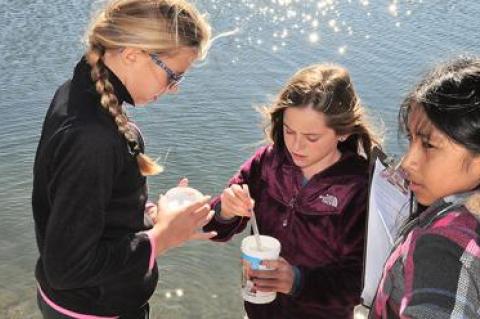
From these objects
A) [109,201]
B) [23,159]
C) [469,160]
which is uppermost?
[469,160]

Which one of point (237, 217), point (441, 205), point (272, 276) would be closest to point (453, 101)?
point (441, 205)

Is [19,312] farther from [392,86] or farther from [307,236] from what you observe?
[392,86]

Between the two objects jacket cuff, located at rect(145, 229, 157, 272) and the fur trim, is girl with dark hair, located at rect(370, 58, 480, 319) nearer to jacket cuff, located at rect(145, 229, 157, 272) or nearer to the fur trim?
the fur trim

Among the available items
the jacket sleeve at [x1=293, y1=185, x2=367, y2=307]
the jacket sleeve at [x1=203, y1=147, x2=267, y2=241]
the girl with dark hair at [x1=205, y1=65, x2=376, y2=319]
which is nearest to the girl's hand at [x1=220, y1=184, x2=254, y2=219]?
the girl with dark hair at [x1=205, y1=65, x2=376, y2=319]

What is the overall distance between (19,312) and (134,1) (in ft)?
12.0

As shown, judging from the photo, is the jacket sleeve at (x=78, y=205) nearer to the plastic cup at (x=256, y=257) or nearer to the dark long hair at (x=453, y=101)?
the plastic cup at (x=256, y=257)

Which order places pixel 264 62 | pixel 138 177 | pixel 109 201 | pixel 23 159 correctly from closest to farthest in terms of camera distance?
pixel 109 201 → pixel 138 177 → pixel 23 159 → pixel 264 62

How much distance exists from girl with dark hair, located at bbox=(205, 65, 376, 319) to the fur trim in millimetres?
1064

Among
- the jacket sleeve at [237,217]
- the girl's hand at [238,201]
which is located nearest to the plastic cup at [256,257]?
the girl's hand at [238,201]

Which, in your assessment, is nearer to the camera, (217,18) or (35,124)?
(35,124)

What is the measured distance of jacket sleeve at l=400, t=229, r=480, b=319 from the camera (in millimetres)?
1594

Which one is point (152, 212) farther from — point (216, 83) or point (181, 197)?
point (216, 83)

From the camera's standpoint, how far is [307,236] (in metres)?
2.93

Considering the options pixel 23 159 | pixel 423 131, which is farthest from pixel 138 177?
pixel 23 159
